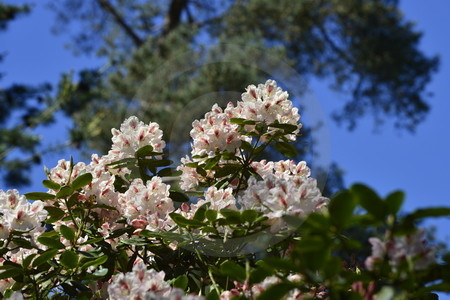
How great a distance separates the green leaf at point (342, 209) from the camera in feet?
2.45

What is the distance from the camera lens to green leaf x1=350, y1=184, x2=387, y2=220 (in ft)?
2.39

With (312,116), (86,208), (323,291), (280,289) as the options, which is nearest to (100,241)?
(86,208)

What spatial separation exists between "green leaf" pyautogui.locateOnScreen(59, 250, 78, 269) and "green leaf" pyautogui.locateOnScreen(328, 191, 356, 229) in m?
0.67

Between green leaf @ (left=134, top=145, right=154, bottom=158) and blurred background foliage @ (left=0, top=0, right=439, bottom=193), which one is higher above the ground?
blurred background foliage @ (left=0, top=0, right=439, bottom=193)

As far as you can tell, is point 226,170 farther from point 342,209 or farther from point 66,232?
point 342,209

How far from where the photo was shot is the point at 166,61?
33.0ft

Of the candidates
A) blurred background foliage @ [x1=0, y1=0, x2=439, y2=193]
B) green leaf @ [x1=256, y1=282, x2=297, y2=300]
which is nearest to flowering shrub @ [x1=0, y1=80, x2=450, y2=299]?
green leaf @ [x1=256, y1=282, x2=297, y2=300]

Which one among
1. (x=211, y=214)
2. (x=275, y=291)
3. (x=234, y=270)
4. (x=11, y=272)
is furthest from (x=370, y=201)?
(x=11, y=272)

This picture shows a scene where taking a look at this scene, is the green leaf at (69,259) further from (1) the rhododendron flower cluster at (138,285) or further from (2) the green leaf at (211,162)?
(2) the green leaf at (211,162)

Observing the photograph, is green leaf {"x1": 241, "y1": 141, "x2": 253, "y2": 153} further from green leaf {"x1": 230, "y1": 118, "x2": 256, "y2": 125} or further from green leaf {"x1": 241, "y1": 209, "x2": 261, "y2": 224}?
green leaf {"x1": 241, "y1": 209, "x2": 261, "y2": 224}

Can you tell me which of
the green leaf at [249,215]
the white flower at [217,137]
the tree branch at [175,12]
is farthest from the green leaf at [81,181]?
the tree branch at [175,12]

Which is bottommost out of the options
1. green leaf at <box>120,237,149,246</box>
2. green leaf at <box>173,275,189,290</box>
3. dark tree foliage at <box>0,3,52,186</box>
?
green leaf at <box>173,275,189,290</box>

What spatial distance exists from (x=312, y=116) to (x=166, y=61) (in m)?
2.71

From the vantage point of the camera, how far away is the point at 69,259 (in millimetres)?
1237
